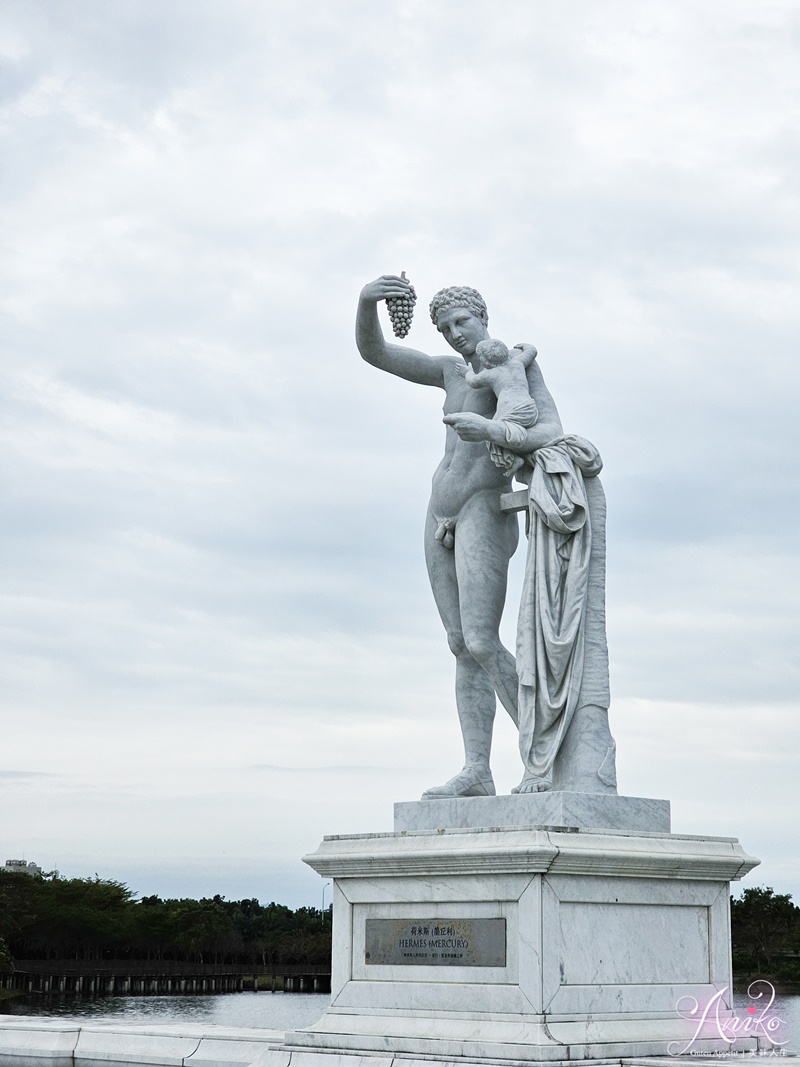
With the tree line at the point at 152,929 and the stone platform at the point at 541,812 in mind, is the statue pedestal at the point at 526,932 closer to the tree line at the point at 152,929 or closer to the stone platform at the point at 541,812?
the stone platform at the point at 541,812

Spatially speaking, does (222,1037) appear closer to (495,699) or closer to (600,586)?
(495,699)

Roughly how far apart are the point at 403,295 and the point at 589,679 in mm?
3207

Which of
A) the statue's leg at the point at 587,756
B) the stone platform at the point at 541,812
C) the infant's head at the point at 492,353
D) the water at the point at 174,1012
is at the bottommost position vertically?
the water at the point at 174,1012

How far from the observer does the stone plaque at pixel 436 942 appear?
8.54 m

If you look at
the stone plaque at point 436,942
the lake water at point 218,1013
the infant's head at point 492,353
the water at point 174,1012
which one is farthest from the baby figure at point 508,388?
the water at point 174,1012

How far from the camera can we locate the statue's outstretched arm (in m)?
10.8

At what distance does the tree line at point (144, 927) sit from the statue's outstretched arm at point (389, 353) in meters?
51.1

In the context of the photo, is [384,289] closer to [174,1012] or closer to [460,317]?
[460,317]

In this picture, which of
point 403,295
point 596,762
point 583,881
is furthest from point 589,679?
point 403,295

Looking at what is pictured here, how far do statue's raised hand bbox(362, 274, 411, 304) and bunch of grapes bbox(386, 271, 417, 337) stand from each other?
0.14ft

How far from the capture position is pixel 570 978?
8375mm

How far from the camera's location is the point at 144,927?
73.8m

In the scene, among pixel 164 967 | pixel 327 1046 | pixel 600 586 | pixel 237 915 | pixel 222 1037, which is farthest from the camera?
pixel 237 915

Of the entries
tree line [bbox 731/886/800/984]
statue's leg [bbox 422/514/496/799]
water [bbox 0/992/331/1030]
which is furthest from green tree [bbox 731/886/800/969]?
statue's leg [bbox 422/514/496/799]
